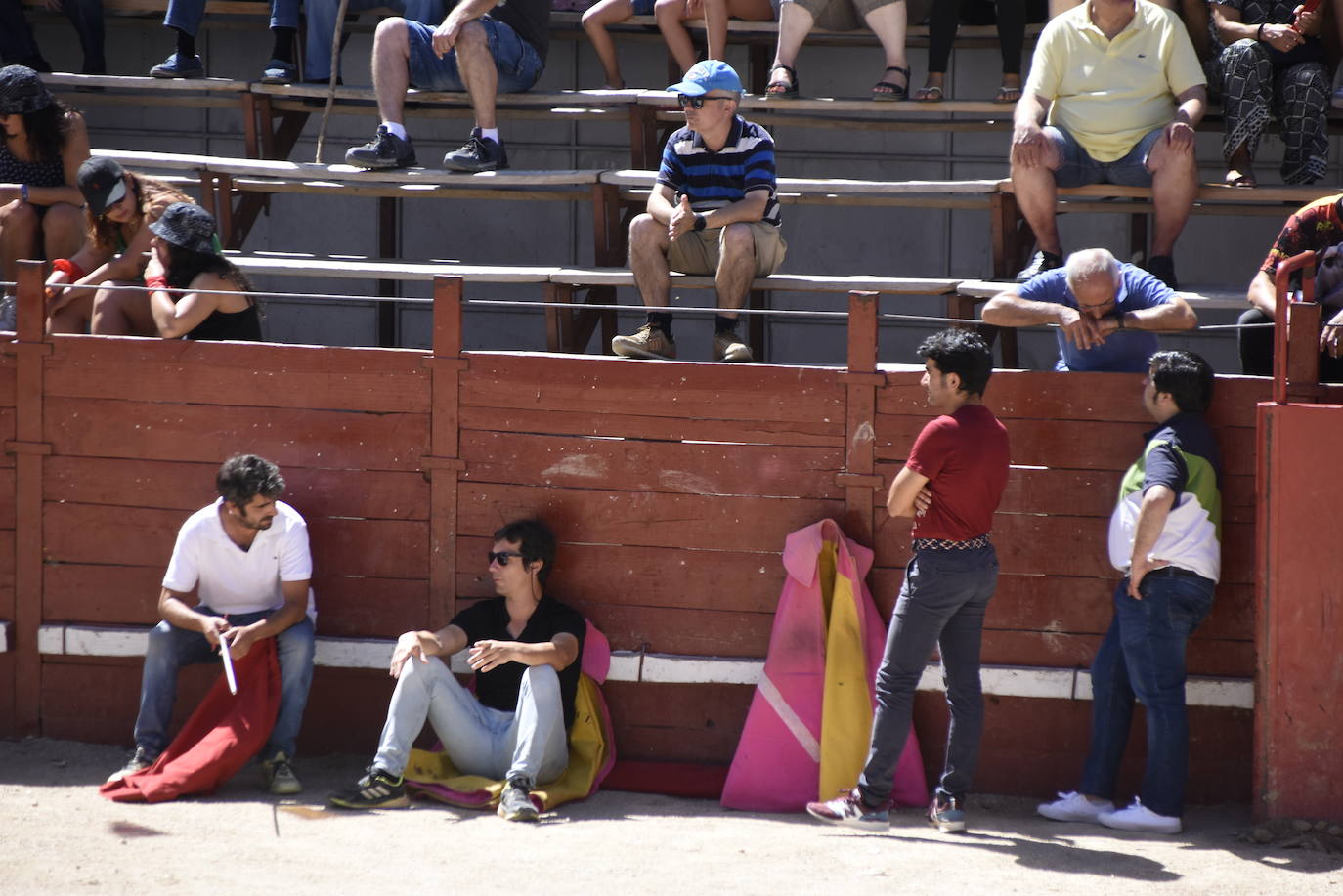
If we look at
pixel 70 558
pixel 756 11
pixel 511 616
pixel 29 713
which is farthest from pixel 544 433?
pixel 756 11

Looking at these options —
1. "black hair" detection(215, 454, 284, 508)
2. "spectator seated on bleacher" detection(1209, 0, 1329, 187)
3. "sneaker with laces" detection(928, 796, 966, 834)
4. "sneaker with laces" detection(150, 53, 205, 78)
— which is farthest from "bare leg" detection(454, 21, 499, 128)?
"sneaker with laces" detection(928, 796, 966, 834)

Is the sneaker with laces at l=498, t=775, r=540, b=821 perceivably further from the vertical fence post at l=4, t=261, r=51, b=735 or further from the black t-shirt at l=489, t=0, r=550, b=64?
the black t-shirt at l=489, t=0, r=550, b=64

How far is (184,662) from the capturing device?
5457mm

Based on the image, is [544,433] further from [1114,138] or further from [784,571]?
[1114,138]

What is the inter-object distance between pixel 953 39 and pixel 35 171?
448cm

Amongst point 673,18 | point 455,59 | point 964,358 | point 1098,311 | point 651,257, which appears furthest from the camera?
point 673,18

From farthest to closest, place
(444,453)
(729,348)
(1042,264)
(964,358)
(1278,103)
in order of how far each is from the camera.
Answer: (1278,103)
(1042,264)
(729,348)
(444,453)
(964,358)

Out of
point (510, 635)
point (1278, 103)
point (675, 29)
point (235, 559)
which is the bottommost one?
point (510, 635)

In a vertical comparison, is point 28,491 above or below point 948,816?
above

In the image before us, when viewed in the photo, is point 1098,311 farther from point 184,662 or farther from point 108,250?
point 108,250

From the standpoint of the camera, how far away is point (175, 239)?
5.78 metres

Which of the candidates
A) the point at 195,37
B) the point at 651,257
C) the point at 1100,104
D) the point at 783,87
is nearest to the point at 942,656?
the point at 651,257

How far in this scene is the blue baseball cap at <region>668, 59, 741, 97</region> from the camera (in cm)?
621

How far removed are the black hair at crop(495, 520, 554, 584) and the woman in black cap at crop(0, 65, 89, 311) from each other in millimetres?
2877
